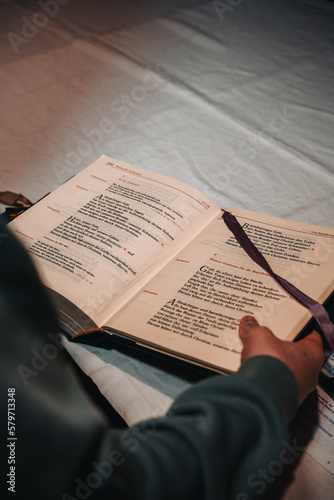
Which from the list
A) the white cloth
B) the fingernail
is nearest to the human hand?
the fingernail

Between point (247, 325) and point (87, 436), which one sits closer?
point (87, 436)

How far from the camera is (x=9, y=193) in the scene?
0.88m

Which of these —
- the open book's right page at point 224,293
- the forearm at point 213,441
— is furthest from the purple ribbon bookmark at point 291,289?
the forearm at point 213,441

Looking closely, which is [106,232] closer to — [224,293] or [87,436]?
[224,293]

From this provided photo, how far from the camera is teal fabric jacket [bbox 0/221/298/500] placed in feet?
0.93

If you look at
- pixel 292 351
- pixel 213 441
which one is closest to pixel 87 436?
pixel 213 441

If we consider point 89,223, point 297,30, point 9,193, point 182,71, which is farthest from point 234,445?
point 297,30

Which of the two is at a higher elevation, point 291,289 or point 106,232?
point 291,289

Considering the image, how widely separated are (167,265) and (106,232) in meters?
0.11

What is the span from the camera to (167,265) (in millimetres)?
666

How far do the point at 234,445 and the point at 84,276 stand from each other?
1.04 feet

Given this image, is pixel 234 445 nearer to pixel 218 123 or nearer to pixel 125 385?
→ pixel 125 385

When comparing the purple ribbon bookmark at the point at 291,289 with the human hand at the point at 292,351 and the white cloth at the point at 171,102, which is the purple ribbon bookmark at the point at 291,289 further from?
the white cloth at the point at 171,102

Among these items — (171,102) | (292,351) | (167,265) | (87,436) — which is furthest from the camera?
(171,102)
